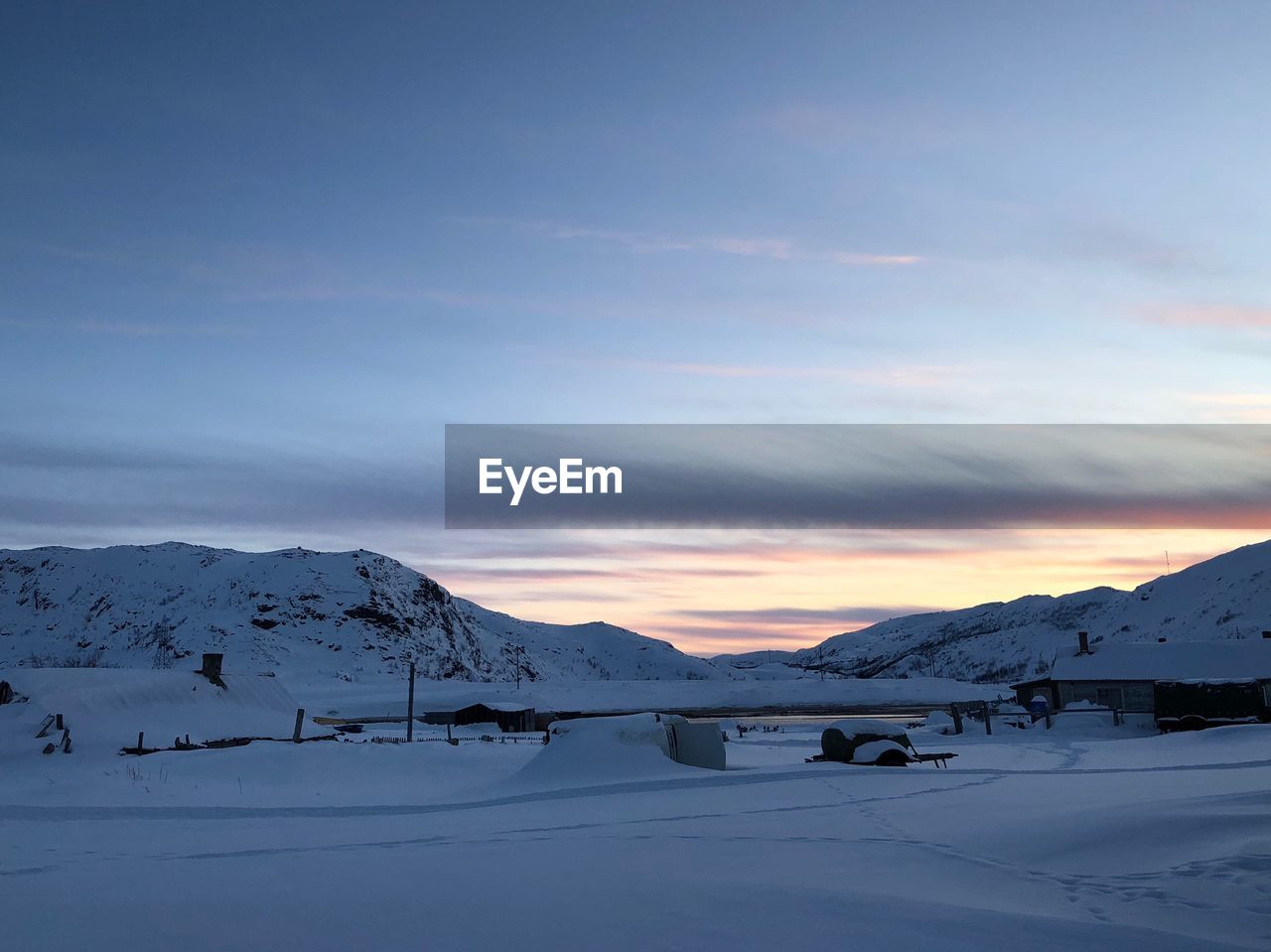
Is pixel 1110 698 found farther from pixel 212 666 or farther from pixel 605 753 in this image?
pixel 212 666

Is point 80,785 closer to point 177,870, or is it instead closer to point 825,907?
point 177,870

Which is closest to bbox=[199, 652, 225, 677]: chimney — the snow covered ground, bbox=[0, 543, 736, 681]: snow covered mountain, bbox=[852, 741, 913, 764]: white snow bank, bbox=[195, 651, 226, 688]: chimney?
bbox=[195, 651, 226, 688]: chimney

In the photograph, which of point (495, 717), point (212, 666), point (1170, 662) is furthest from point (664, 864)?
point (495, 717)

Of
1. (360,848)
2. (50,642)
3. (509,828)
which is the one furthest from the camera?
(50,642)

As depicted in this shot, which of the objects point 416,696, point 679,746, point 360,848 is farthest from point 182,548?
point 360,848

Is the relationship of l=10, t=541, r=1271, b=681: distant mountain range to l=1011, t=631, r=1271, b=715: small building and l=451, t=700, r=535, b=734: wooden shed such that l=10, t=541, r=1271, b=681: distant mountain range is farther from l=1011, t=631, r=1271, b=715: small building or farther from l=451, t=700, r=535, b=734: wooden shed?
l=1011, t=631, r=1271, b=715: small building

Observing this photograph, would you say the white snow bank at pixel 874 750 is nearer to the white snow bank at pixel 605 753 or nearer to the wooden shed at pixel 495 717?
the white snow bank at pixel 605 753
